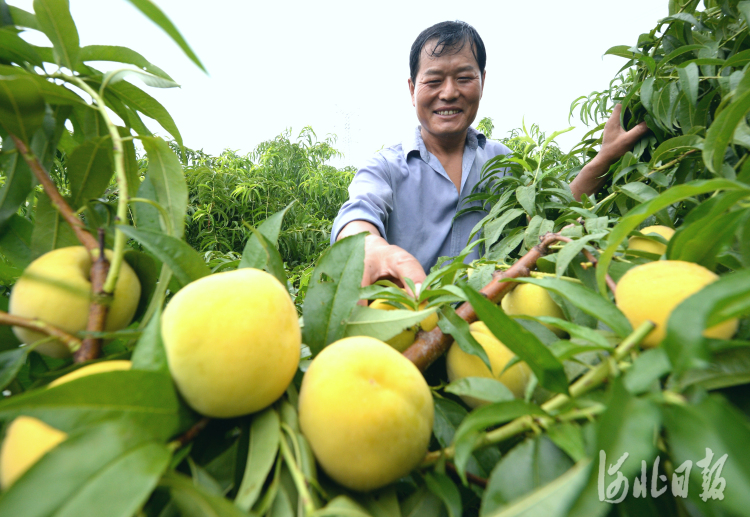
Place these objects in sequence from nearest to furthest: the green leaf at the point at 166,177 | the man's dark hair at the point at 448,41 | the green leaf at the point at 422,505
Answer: the green leaf at the point at 422,505, the green leaf at the point at 166,177, the man's dark hair at the point at 448,41

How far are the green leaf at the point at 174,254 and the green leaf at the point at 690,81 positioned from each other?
0.77m

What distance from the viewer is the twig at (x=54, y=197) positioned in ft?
1.11

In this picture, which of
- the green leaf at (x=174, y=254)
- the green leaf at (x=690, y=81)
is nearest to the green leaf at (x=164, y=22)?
the green leaf at (x=174, y=254)

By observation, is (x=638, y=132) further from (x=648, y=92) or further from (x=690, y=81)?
(x=690, y=81)

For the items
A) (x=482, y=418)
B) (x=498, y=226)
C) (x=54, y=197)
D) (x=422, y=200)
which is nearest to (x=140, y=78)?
(x=54, y=197)

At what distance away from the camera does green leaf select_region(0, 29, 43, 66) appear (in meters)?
0.36

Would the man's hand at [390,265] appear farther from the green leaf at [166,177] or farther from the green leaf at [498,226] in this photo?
the green leaf at [166,177]

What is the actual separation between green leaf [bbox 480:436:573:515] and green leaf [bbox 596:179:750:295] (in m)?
0.15

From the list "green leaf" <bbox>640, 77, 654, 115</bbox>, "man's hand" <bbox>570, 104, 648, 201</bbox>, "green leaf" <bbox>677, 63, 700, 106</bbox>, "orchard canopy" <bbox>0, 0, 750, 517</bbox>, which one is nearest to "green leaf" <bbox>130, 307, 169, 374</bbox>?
"orchard canopy" <bbox>0, 0, 750, 517</bbox>

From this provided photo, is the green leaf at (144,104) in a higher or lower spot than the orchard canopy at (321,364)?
higher

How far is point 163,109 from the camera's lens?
1.55 feet

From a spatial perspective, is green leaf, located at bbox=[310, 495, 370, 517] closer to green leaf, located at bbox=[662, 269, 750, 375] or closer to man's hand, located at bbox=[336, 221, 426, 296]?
green leaf, located at bbox=[662, 269, 750, 375]

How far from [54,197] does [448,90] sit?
146 centimetres

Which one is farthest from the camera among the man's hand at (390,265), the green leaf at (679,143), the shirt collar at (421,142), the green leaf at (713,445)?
→ the shirt collar at (421,142)
